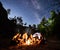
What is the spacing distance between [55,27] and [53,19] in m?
2.83

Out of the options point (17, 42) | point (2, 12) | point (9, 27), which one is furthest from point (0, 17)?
point (17, 42)

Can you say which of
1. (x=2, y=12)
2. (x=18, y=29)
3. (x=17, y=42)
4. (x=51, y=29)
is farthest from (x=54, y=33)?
(x=17, y=42)

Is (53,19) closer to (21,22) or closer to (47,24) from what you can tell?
(47,24)

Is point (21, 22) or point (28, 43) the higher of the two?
point (21, 22)

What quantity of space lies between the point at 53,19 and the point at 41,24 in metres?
6.60

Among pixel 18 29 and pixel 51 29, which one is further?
pixel 18 29

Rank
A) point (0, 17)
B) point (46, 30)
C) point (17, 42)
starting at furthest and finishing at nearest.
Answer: point (46, 30) < point (0, 17) < point (17, 42)

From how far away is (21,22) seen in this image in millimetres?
52844

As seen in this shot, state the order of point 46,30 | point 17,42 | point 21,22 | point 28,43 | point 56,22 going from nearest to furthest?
1. point 28,43
2. point 17,42
3. point 56,22
4. point 46,30
5. point 21,22

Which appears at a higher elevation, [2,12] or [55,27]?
[2,12]

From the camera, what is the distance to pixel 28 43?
1720cm

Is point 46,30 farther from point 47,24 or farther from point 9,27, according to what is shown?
point 9,27

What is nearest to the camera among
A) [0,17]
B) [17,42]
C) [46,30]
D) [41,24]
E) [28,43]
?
[28,43]

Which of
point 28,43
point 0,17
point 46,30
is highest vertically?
point 0,17
